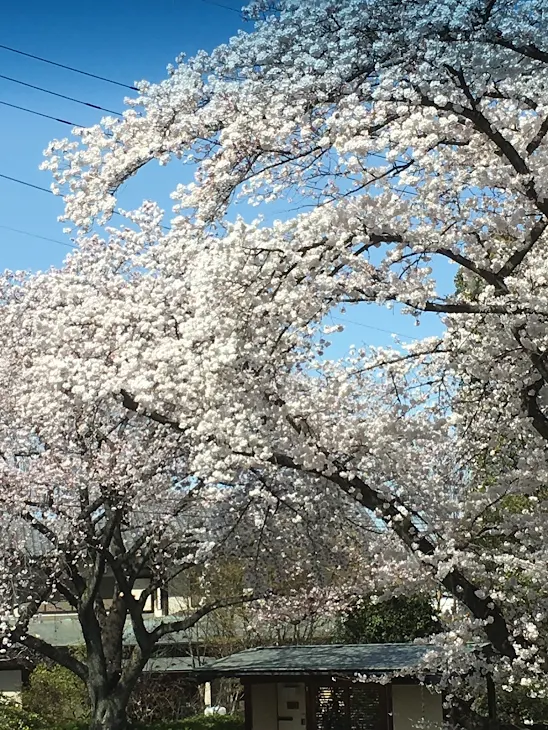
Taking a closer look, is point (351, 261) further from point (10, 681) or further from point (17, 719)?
point (10, 681)

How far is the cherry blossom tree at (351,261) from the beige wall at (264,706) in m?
7.84

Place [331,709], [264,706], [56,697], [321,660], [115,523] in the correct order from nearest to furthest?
[115,523], [321,660], [331,709], [264,706], [56,697]

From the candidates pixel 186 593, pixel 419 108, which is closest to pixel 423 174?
pixel 419 108

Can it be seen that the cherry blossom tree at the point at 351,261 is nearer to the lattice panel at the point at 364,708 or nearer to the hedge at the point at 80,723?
the lattice panel at the point at 364,708

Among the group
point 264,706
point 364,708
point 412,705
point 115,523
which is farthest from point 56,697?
point 115,523

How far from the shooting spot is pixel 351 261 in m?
5.76

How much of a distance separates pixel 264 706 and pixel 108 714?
11.6ft

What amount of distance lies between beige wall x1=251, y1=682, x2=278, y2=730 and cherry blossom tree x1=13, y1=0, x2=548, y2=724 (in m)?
7.84

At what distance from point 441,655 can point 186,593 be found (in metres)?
12.5

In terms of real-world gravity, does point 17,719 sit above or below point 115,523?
below

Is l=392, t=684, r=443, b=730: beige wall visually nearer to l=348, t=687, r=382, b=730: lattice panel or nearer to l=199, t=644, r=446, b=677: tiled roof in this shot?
l=348, t=687, r=382, b=730: lattice panel

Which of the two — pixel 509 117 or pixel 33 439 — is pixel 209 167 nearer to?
pixel 509 117

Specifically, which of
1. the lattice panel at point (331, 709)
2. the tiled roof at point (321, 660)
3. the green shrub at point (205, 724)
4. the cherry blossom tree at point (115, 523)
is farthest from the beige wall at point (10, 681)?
the lattice panel at point (331, 709)

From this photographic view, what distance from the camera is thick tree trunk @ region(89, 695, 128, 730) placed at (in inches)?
458
